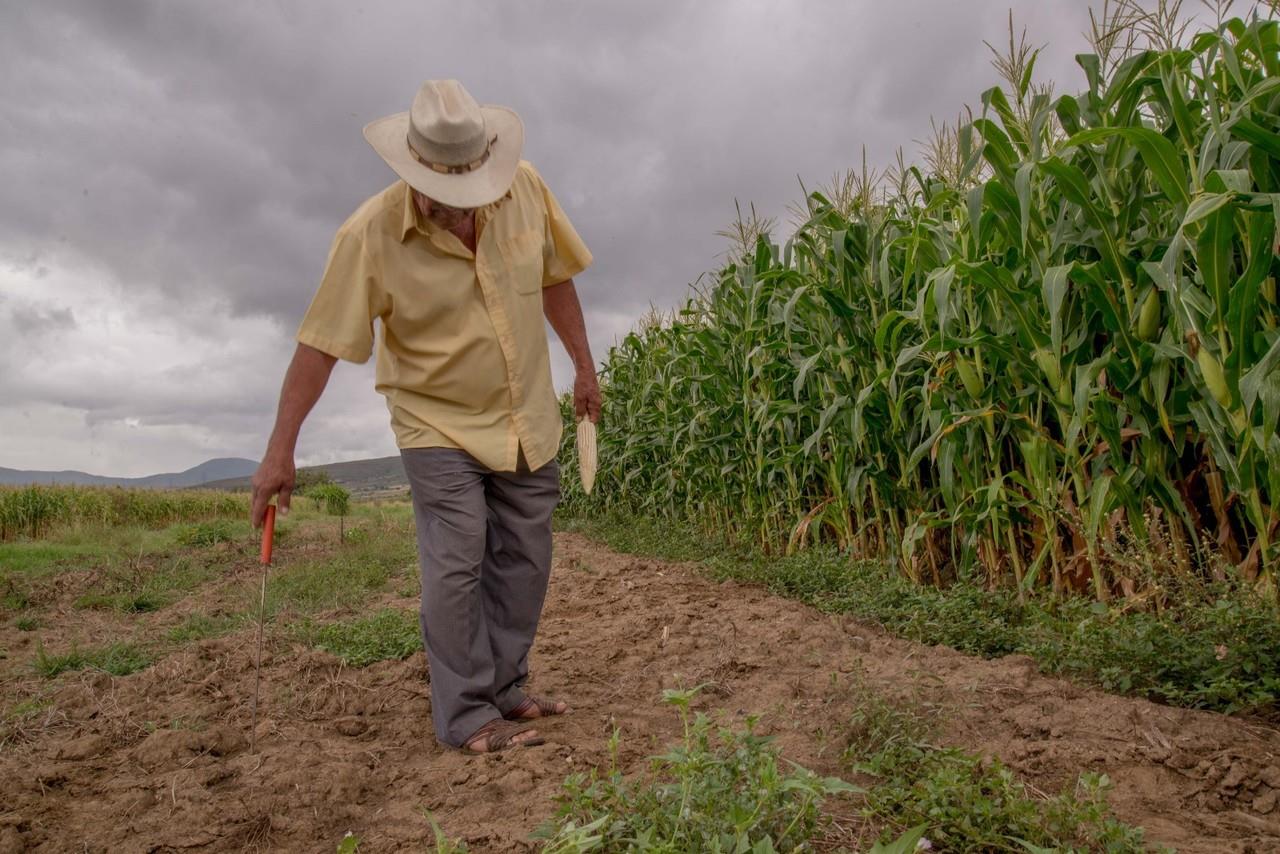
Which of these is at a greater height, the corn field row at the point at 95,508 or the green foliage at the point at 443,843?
the corn field row at the point at 95,508

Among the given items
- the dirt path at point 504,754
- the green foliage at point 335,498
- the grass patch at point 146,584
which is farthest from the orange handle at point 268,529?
the green foliage at point 335,498

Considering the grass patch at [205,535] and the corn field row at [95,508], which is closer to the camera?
the grass patch at [205,535]

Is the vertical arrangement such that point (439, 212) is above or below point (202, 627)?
above

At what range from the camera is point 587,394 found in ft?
11.8

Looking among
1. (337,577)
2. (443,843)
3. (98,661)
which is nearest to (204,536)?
(337,577)

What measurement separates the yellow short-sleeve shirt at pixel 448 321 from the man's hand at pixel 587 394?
1.38ft

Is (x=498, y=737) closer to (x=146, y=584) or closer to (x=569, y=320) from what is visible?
(x=569, y=320)

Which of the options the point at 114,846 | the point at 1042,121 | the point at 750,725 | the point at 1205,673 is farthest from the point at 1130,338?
the point at 114,846

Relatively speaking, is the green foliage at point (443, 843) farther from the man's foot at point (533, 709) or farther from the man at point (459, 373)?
the man's foot at point (533, 709)

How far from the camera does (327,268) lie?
277 cm

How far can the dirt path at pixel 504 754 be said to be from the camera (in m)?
2.18

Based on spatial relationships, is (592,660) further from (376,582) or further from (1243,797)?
(376,582)

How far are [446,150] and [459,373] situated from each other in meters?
0.71

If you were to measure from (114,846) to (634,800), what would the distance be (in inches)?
56.5
